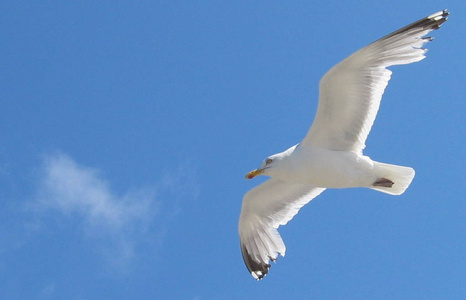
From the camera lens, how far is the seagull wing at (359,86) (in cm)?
789

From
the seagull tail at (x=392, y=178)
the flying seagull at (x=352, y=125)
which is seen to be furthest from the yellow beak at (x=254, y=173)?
the seagull tail at (x=392, y=178)

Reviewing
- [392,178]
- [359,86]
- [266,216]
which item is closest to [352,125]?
[359,86]

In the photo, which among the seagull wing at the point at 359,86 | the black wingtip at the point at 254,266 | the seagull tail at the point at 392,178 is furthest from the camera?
the black wingtip at the point at 254,266

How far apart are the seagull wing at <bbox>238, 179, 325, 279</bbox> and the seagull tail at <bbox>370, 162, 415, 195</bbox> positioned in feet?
4.57

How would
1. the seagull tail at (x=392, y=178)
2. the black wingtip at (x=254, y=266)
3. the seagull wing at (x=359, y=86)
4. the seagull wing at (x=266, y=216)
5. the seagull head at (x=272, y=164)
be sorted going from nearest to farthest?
1. the seagull wing at (x=359, y=86)
2. the seagull tail at (x=392, y=178)
3. the seagull head at (x=272, y=164)
4. the seagull wing at (x=266, y=216)
5. the black wingtip at (x=254, y=266)

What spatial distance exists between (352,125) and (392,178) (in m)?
0.70

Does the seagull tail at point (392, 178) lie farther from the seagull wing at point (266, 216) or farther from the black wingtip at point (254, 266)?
the black wingtip at point (254, 266)

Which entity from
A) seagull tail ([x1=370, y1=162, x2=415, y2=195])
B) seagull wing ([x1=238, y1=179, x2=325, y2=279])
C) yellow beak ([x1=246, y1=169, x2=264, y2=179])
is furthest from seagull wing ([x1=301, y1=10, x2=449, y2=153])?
seagull wing ([x1=238, y1=179, x2=325, y2=279])

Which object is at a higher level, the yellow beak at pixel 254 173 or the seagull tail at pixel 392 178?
the yellow beak at pixel 254 173

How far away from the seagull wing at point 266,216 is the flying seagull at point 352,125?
109 cm

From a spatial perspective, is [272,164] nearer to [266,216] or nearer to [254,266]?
[266,216]

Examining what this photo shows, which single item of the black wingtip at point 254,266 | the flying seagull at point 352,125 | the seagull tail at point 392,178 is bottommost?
the seagull tail at point 392,178

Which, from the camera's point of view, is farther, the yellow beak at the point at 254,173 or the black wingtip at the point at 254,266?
the black wingtip at the point at 254,266

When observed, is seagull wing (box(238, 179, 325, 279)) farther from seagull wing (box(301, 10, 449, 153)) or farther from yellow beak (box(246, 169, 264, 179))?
seagull wing (box(301, 10, 449, 153))
